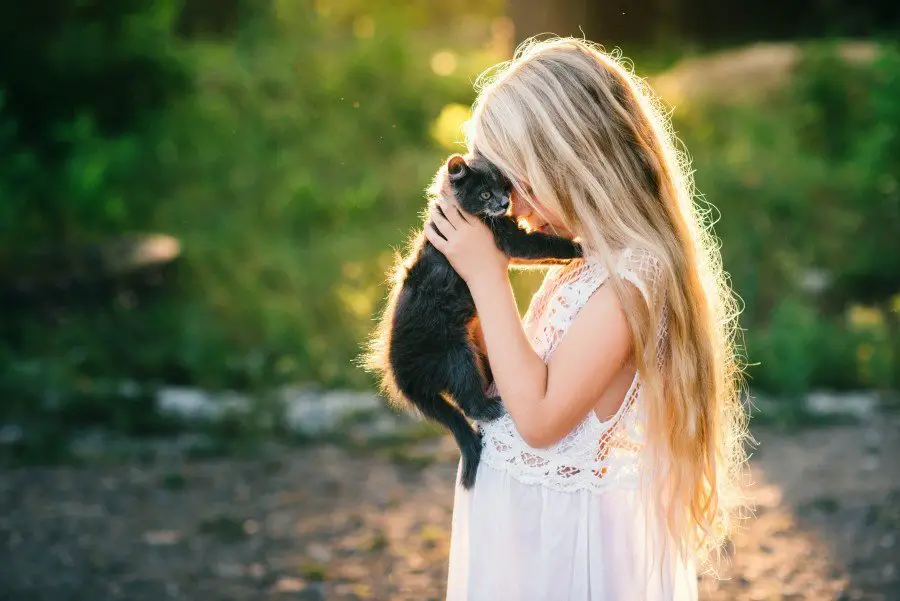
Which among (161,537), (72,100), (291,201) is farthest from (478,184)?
(291,201)

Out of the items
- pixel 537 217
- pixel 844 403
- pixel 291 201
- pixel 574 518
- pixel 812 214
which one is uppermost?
pixel 291 201

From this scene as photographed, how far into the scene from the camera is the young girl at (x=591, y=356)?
6.21ft

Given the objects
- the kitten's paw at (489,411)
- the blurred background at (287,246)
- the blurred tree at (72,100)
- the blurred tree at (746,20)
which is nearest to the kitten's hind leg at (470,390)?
the kitten's paw at (489,411)

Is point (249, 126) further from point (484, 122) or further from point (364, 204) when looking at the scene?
point (484, 122)

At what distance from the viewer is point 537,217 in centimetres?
228

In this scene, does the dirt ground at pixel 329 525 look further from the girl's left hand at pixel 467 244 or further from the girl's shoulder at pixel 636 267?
the girl's shoulder at pixel 636 267

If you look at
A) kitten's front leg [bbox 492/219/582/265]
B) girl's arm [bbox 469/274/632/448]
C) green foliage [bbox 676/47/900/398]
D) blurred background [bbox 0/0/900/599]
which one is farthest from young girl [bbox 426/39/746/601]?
green foliage [bbox 676/47/900/398]

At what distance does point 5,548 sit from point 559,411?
3135mm

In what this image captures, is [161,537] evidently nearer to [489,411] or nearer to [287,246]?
[489,411]

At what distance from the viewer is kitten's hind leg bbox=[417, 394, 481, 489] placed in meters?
2.17

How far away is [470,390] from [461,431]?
14 cm

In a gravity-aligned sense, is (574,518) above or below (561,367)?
below

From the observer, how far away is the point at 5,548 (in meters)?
4.03

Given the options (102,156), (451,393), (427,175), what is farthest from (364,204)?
(451,393)
